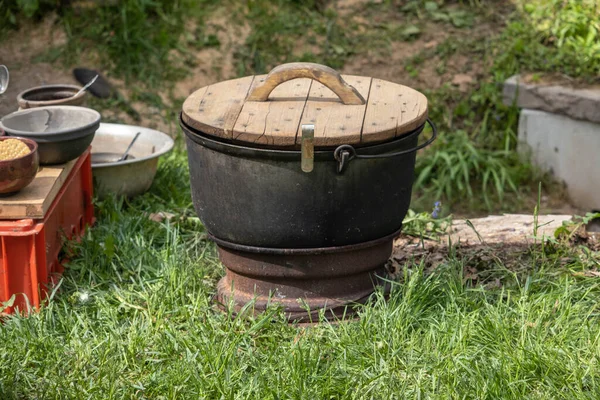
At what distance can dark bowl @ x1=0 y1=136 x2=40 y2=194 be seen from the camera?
3.92 metres

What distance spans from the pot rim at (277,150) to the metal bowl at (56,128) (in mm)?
873

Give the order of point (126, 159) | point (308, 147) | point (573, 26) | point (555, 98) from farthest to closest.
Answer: point (573, 26) → point (555, 98) → point (126, 159) → point (308, 147)

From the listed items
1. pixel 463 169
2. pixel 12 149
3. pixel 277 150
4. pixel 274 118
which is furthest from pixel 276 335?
pixel 463 169

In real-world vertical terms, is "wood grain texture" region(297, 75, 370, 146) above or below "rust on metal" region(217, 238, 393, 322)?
above

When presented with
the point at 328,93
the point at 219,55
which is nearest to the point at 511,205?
the point at 219,55

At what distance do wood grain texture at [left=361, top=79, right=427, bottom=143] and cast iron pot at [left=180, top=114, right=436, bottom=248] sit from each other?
0.05 metres

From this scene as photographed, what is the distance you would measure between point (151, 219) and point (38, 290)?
114 cm

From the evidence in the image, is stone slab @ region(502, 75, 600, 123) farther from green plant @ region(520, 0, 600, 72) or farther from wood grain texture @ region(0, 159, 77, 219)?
wood grain texture @ region(0, 159, 77, 219)

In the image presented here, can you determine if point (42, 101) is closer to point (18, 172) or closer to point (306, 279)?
point (18, 172)

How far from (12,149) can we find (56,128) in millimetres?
700

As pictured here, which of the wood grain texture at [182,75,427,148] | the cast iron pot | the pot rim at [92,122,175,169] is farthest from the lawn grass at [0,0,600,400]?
the wood grain texture at [182,75,427,148]

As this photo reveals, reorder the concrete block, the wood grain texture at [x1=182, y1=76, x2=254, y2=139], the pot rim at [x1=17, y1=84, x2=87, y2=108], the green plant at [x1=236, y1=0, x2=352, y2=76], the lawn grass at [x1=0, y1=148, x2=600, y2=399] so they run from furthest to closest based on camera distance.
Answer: the green plant at [x1=236, y1=0, x2=352, y2=76] → the concrete block → the pot rim at [x1=17, y1=84, x2=87, y2=108] → the wood grain texture at [x1=182, y1=76, x2=254, y2=139] → the lawn grass at [x1=0, y1=148, x2=600, y2=399]

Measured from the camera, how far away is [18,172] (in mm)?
3963

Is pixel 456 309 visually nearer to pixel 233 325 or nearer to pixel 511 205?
pixel 233 325
